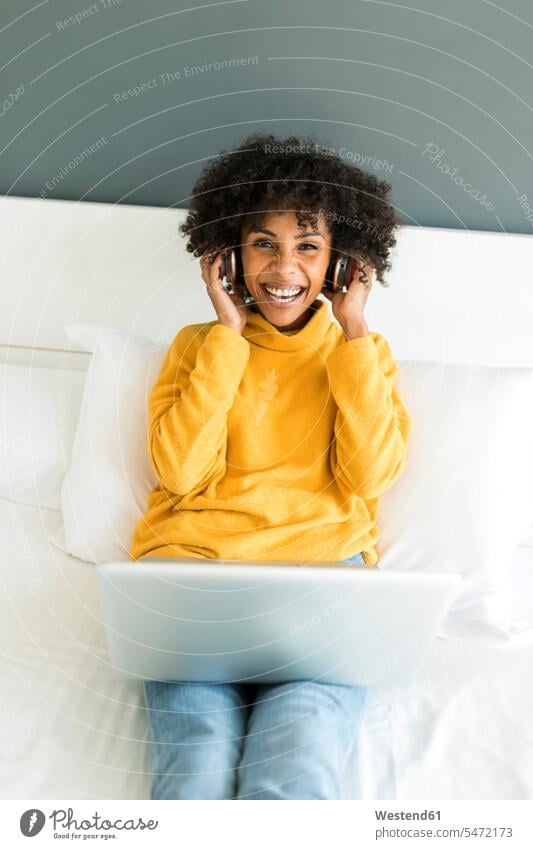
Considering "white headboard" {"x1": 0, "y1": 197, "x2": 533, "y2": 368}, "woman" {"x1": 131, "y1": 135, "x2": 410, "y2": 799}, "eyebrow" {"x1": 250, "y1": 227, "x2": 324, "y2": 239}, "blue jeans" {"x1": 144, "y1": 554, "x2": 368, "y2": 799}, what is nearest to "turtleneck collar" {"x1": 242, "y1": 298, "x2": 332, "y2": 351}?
"woman" {"x1": 131, "y1": 135, "x2": 410, "y2": 799}

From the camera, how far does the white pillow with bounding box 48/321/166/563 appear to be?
3.70ft

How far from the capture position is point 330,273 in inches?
42.5

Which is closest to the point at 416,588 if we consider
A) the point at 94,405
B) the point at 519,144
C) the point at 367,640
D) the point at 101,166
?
the point at 367,640

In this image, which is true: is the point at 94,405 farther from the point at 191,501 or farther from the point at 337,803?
the point at 337,803

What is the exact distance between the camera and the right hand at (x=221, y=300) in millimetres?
1037

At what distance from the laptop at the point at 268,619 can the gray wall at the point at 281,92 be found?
794mm

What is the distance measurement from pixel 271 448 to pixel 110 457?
0.93 ft

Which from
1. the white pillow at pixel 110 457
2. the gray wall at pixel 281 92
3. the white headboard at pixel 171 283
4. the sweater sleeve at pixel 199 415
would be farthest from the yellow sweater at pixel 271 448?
the gray wall at pixel 281 92

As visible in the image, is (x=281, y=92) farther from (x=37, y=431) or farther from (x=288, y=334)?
(x=37, y=431)

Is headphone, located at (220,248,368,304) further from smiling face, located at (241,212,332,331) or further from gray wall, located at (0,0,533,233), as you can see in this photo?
gray wall, located at (0,0,533,233)

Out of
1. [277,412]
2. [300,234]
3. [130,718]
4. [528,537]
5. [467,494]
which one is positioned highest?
[300,234]

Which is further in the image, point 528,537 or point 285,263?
point 528,537

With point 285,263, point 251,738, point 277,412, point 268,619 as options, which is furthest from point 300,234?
point 251,738

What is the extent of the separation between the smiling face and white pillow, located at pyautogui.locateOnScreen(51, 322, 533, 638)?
209 mm
